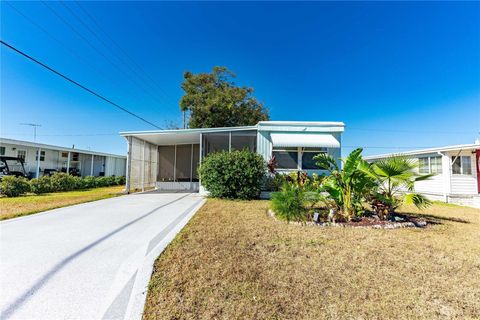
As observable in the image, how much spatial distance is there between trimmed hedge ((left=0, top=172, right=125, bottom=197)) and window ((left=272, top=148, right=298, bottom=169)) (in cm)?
1570

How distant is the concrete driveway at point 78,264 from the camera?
2.51 metres

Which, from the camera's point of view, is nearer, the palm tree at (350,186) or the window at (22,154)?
the palm tree at (350,186)

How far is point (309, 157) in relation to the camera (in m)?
12.7

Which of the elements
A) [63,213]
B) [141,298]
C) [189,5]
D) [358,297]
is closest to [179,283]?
[141,298]

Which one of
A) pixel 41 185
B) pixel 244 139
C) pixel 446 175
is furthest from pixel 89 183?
pixel 446 175

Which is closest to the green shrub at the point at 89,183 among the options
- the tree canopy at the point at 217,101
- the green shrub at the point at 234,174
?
the tree canopy at the point at 217,101

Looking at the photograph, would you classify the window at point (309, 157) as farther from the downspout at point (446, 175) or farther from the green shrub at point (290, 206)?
the downspout at point (446, 175)

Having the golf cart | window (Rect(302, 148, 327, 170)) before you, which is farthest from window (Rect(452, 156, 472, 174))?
the golf cart

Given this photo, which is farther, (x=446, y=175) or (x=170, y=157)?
(x=170, y=157)

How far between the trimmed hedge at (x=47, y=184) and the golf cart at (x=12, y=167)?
4.49 meters

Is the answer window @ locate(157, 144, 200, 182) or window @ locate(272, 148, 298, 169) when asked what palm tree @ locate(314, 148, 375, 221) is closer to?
window @ locate(272, 148, 298, 169)

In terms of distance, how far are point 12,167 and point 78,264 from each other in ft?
73.1

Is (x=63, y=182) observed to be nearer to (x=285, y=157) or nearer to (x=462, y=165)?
(x=285, y=157)

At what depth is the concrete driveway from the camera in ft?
8.25
